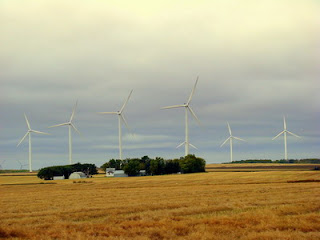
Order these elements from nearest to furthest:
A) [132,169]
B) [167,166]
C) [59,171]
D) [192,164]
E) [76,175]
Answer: [192,164]
[132,169]
[167,166]
[76,175]
[59,171]

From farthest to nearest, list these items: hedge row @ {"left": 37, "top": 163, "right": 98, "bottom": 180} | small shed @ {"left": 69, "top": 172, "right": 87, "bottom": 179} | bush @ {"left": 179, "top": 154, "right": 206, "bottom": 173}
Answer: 1. small shed @ {"left": 69, "top": 172, "right": 87, "bottom": 179}
2. hedge row @ {"left": 37, "top": 163, "right": 98, "bottom": 180}
3. bush @ {"left": 179, "top": 154, "right": 206, "bottom": 173}

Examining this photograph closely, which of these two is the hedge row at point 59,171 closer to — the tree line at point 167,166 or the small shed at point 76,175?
the small shed at point 76,175

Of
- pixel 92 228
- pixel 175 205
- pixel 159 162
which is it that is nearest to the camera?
pixel 92 228

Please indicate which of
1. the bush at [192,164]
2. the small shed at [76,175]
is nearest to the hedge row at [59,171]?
the small shed at [76,175]

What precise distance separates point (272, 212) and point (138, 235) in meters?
10.8

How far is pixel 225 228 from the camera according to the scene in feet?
76.5

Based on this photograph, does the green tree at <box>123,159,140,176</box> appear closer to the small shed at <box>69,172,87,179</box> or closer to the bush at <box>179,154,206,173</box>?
the bush at <box>179,154,206,173</box>

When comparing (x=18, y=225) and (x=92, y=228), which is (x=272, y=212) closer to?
(x=92, y=228)

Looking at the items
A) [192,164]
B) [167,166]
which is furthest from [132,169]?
[192,164]

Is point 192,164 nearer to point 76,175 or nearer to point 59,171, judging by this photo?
point 76,175

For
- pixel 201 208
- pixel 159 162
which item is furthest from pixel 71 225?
pixel 159 162

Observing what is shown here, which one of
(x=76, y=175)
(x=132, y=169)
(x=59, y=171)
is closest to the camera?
(x=132, y=169)

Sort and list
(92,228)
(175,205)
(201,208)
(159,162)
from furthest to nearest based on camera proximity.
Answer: (159,162) < (175,205) < (201,208) < (92,228)

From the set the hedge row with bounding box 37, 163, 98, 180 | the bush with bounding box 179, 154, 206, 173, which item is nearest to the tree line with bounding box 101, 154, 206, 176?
the bush with bounding box 179, 154, 206, 173
